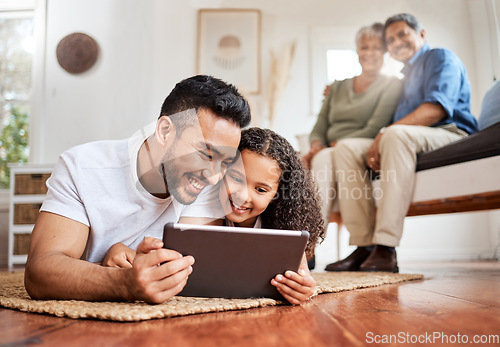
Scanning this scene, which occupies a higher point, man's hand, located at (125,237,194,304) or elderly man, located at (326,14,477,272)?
elderly man, located at (326,14,477,272)

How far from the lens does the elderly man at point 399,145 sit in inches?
60.4

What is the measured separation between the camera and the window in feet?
9.70

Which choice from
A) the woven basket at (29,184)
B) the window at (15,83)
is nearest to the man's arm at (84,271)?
the woven basket at (29,184)

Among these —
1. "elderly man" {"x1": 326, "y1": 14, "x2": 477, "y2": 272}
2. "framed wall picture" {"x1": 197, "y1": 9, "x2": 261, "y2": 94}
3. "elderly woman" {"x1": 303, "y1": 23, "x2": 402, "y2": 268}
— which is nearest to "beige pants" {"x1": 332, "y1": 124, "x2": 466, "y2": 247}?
"elderly man" {"x1": 326, "y1": 14, "x2": 477, "y2": 272}

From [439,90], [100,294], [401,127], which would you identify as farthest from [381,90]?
[100,294]

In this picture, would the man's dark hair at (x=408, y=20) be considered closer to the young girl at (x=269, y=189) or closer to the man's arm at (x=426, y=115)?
the man's arm at (x=426, y=115)

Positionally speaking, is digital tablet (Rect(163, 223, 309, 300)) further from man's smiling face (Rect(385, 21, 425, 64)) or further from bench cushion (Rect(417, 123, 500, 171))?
man's smiling face (Rect(385, 21, 425, 64))

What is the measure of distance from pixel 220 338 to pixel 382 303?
1.24 feet

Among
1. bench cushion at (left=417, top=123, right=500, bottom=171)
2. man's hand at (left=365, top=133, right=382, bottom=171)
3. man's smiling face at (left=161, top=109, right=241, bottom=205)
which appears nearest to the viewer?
man's smiling face at (left=161, top=109, right=241, bottom=205)

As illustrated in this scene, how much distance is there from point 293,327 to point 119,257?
38cm

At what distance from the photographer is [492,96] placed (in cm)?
162

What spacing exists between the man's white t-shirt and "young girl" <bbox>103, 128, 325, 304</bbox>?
9 cm

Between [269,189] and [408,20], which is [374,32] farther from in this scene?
[269,189]

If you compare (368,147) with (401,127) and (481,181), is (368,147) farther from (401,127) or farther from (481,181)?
(481,181)
